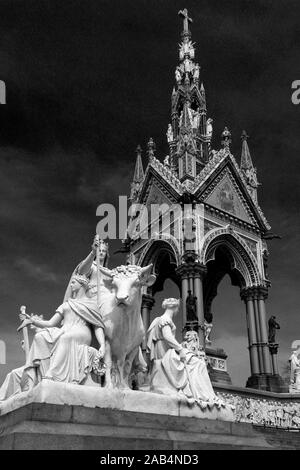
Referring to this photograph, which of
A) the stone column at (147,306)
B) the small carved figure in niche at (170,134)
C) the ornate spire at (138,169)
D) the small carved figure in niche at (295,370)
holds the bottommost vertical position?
the small carved figure in niche at (295,370)

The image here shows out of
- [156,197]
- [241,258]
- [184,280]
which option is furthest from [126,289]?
[156,197]

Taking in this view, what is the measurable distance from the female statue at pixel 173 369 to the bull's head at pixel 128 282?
0.77 meters

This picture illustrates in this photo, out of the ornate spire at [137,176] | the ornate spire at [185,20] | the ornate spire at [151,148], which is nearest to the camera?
the ornate spire at [151,148]

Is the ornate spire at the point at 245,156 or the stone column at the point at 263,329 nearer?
the stone column at the point at 263,329

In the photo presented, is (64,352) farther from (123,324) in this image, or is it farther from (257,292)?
(257,292)

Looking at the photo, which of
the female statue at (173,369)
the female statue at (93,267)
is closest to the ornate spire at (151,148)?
the female statue at (93,267)

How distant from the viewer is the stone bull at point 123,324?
6441 mm

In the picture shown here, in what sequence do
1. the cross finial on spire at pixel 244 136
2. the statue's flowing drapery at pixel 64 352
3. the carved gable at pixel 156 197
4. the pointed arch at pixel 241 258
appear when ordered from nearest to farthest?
the statue's flowing drapery at pixel 64 352 → the pointed arch at pixel 241 258 → the carved gable at pixel 156 197 → the cross finial on spire at pixel 244 136

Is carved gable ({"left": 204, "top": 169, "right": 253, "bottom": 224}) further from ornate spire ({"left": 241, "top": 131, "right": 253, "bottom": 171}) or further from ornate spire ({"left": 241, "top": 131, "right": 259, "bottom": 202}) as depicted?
ornate spire ({"left": 241, "top": 131, "right": 253, "bottom": 171})

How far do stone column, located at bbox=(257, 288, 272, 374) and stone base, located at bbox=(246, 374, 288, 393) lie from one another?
0.34m

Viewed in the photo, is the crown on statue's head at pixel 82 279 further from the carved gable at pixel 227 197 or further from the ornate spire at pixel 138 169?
the ornate spire at pixel 138 169

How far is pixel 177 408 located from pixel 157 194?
24102mm

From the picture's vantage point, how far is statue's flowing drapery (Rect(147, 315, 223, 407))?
669 centimetres

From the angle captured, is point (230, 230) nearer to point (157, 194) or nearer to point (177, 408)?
point (157, 194)
